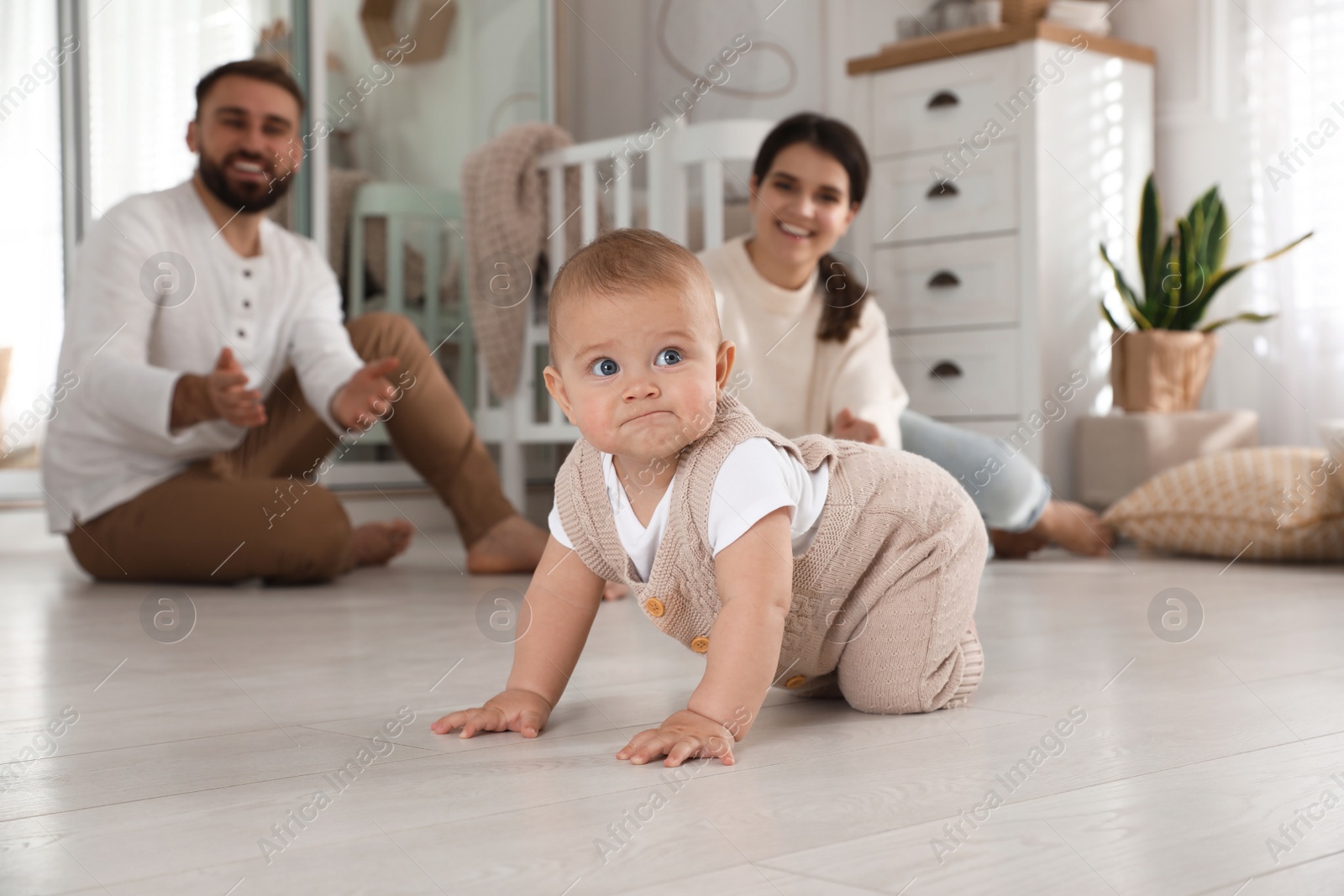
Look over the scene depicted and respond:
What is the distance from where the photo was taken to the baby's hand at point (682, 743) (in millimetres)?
826

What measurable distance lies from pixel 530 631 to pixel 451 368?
240cm

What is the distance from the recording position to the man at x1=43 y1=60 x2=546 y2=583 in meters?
2.07

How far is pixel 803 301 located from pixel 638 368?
1.23 meters

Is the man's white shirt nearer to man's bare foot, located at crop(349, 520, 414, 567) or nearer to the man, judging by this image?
the man

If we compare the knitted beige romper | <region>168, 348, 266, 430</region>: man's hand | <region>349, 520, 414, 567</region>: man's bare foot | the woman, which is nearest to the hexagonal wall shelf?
<region>349, 520, 414, 567</region>: man's bare foot

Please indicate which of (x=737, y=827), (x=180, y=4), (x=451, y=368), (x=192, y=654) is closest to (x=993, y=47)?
(x=451, y=368)

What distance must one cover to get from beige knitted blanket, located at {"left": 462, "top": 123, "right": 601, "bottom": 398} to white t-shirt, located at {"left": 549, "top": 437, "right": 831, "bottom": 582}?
2022 mm

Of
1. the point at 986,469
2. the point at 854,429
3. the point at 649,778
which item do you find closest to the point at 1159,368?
the point at 986,469

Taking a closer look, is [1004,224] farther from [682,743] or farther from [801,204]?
[682,743]

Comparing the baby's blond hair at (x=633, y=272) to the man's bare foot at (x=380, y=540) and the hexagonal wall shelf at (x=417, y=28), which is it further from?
the hexagonal wall shelf at (x=417, y=28)

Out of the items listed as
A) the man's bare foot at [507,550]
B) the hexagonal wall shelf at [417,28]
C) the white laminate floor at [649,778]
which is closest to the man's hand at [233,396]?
the white laminate floor at [649,778]

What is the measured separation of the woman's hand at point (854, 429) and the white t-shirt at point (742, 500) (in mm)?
805

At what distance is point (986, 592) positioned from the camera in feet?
6.24

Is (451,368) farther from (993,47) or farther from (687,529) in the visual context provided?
(687,529)
